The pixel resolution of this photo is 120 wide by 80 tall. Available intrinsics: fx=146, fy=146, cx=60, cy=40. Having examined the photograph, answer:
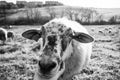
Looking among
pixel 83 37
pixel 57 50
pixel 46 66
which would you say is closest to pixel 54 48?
pixel 57 50

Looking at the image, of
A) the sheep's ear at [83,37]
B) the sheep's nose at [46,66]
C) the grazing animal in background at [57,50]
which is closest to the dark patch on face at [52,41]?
the grazing animal in background at [57,50]

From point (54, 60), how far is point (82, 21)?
33.5 metres

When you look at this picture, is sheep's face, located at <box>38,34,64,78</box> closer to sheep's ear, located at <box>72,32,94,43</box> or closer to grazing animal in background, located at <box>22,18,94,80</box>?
grazing animal in background, located at <box>22,18,94,80</box>

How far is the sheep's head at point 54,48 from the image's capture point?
2578 millimetres

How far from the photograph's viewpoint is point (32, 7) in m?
46.5

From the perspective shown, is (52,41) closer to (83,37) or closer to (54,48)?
(54,48)

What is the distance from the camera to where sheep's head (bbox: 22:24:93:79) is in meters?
2.58

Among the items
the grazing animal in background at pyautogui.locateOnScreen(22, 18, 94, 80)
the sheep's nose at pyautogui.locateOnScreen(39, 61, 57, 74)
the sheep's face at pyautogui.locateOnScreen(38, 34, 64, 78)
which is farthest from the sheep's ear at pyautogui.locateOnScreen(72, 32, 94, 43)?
the sheep's nose at pyautogui.locateOnScreen(39, 61, 57, 74)

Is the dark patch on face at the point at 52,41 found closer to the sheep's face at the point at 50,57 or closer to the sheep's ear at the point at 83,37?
the sheep's face at the point at 50,57

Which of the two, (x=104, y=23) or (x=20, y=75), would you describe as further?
(x=104, y=23)

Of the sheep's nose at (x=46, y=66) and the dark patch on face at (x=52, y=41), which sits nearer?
the sheep's nose at (x=46, y=66)

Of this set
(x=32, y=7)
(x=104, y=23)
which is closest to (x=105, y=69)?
(x=104, y=23)

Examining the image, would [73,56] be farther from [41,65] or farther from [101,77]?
[101,77]

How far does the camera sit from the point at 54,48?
111 inches
